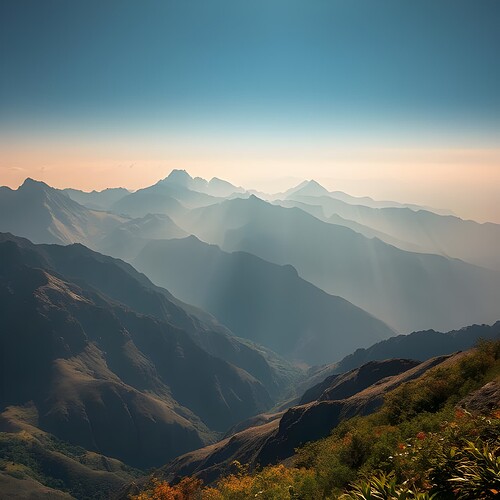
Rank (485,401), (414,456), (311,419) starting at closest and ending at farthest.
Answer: (414,456) → (485,401) → (311,419)

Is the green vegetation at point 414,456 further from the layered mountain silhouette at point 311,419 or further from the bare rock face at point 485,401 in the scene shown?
the layered mountain silhouette at point 311,419

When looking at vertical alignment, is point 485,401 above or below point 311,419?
above

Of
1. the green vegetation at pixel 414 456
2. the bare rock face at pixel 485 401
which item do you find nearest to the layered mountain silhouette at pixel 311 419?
the green vegetation at pixel 414 456

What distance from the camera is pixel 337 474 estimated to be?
24250 millimetres

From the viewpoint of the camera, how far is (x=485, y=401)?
87.7ft

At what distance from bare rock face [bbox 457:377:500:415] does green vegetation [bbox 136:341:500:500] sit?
1.32m

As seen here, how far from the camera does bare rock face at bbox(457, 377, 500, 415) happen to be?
83.8 ft

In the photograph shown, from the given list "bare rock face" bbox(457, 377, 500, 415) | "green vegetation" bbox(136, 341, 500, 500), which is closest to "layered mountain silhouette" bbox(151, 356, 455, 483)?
"green vegetation" bbox(136, 341, 500, 500)

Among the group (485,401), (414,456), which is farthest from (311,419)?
(414,456)

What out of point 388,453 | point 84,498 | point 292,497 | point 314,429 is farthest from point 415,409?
point 84,498

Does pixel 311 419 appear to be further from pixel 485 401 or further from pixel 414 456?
pixel 414 456

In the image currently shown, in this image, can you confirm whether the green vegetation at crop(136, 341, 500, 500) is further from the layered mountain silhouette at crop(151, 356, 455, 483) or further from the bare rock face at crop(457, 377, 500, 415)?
the layered mountain silhouette at crop(151, 356, 455, 483)

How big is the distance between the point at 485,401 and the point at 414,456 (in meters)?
12.9

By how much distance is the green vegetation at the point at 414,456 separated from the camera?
13.1 meters
